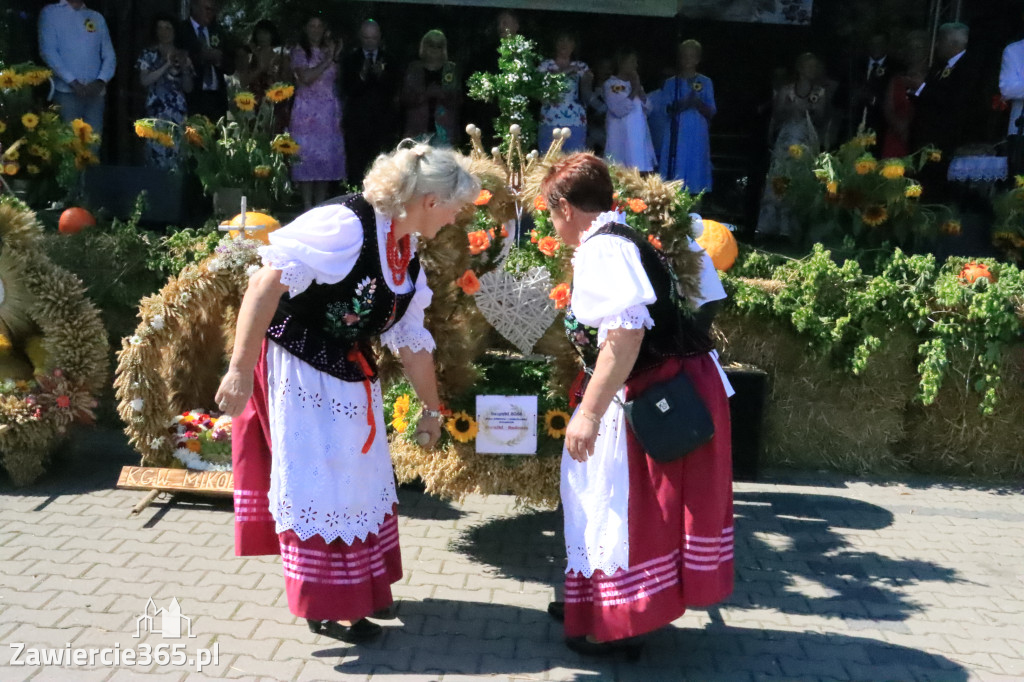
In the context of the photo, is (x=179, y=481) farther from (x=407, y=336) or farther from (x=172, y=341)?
(x=407, y=336)

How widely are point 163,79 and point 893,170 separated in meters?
5.55

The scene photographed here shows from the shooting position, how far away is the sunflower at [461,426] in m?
3.92

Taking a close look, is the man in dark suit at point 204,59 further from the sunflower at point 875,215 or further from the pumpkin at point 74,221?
the sunflower at point 875,215

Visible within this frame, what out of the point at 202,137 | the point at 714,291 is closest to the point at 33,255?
the point at 202,137

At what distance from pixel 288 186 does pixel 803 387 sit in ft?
12.7

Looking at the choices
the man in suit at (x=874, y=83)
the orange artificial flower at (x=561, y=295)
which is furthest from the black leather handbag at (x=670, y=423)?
the man in suit at (x=874, y=83)

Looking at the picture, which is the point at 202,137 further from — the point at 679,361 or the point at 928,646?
the point at 928,646

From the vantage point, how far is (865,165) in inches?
251

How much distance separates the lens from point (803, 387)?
5641 mm

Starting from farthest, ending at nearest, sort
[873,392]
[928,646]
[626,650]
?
[873,392], [928,646], [626,650]

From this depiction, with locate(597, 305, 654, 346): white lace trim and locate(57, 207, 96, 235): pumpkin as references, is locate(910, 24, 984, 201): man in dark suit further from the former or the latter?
locate(57, 207, 96, 235): pumpkin

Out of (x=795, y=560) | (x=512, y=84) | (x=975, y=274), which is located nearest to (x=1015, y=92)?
(x=975, y=274)

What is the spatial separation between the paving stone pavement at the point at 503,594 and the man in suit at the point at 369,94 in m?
3.55

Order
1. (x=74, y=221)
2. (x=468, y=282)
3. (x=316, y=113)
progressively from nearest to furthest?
1. (x=468, y=282)
2. (x=74, y=221)
3. (x=316, y=113)
